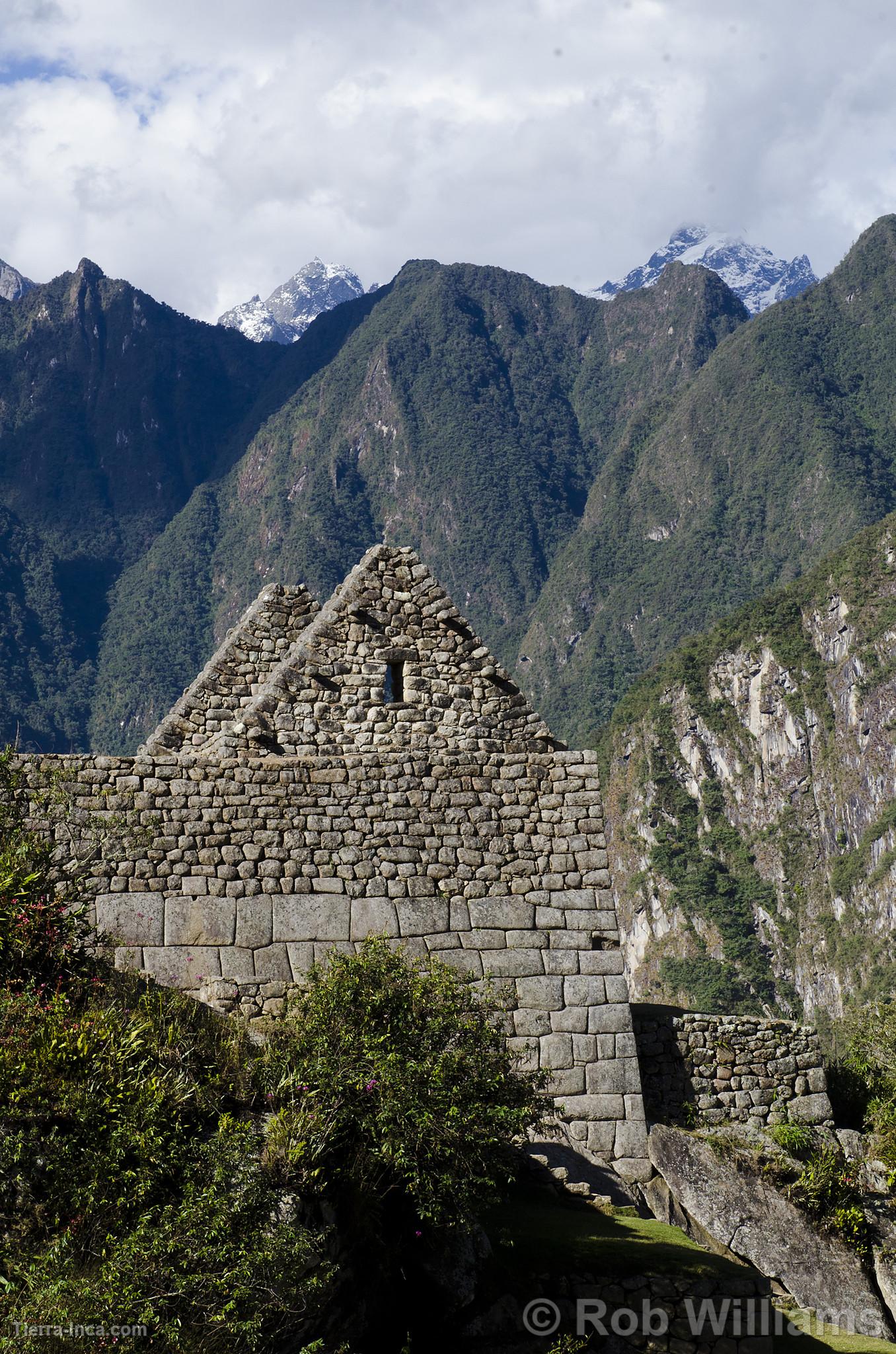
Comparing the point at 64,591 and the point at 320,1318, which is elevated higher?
the point at 64,591

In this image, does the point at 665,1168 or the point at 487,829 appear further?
the point at 487,829

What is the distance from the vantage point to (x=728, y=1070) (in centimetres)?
1123

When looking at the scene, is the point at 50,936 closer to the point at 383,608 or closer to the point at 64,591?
the point at 383,608

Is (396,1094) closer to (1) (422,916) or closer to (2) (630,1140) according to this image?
(1) (422,916)

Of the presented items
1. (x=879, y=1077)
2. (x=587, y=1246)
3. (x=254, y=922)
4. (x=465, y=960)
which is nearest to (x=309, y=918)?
(x=254, y=922)

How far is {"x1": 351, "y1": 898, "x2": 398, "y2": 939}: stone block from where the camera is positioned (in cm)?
1009

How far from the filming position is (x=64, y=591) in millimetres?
179750

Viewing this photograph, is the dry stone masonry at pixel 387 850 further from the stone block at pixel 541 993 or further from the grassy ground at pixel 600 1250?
the grassy ground at pixel 600 1250

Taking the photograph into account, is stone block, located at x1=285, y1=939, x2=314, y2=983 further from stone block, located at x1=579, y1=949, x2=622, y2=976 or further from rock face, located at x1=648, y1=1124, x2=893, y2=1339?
rock face, located at x1=648, y1=1124, x2=893, y2=1339

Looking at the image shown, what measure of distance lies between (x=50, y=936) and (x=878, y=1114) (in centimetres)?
761

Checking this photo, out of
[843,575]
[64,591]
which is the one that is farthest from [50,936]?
[64,591]

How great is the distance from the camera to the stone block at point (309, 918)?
995cm

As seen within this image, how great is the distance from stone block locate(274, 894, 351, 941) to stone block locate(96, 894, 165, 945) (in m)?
0.86

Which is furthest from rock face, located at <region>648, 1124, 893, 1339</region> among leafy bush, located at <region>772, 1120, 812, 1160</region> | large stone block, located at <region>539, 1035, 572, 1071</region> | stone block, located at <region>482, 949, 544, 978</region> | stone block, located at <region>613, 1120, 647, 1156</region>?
stone block, located at <region>482, 949, 544, 978</region>
